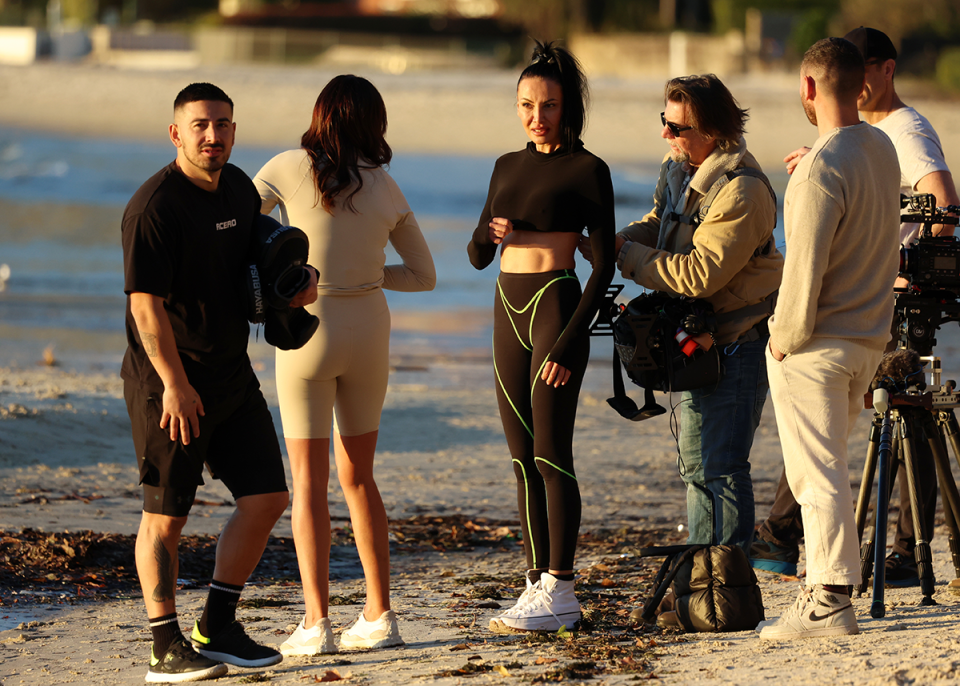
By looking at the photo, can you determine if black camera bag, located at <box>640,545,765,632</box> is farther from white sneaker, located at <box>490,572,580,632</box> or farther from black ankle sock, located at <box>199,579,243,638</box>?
black ankle sock, located at <box>199,579,243,638</box>

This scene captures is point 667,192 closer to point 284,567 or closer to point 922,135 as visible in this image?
point 922,135

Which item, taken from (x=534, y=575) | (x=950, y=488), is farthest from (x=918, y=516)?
(x=534, y=575)

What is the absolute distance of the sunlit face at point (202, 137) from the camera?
3.96 meters

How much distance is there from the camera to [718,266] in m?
4.37

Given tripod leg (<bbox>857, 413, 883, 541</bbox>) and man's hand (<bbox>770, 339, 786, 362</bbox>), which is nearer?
man's hand (<bbox>770, 339, 786, 362</bbox>)

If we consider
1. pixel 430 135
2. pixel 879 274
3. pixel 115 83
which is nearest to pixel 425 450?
pixel 879 274

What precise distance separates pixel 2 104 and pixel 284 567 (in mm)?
40735

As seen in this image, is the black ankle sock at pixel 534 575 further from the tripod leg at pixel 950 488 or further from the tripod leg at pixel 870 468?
the tripod leg at pixel 950 488

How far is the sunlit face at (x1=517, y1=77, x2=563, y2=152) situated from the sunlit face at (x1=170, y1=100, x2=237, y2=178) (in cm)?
112

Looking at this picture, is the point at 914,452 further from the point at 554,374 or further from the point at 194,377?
the point at 194,377

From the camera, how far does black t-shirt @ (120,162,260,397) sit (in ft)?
12.6

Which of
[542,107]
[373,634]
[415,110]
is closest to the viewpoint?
[373,634]

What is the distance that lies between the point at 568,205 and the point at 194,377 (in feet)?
4.84

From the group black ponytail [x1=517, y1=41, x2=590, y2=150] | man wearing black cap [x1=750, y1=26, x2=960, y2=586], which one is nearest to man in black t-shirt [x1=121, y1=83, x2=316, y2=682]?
black ponytail [x1=517, y1=41, x2=590, y2=150]
